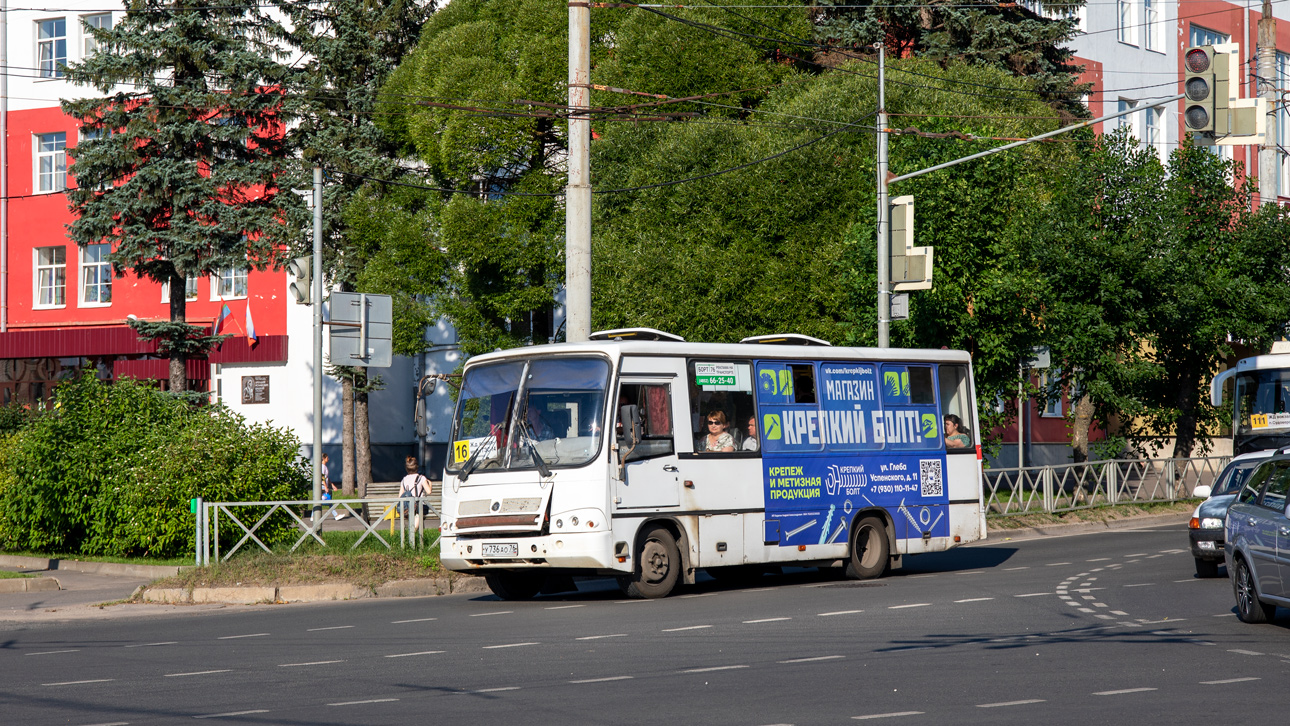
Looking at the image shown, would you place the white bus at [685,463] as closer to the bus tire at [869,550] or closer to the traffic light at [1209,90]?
the bus tire at [869,550]

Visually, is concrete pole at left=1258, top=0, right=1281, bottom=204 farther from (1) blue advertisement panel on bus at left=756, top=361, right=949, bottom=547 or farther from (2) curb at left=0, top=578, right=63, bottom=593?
(2) curb at left=0, top=578, right=63, bottom=593

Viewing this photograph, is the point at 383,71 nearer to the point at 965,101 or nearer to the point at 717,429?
the point at 965,101

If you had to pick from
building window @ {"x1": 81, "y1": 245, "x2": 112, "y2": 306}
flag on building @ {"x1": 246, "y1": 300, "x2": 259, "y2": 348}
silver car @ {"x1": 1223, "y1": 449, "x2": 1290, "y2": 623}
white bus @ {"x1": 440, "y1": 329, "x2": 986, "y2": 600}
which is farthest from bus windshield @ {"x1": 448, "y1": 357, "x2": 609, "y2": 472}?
building window @ {"x1": 81, "y1": 245, "x2": 112, "y2": 306}

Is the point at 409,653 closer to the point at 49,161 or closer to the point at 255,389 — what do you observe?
the point at 255,389

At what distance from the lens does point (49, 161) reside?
163 feet

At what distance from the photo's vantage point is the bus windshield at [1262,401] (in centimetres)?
2869

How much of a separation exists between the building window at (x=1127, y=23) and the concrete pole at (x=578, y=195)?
123ft

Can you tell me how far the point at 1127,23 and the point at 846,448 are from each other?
130 ft

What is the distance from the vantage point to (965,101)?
105 ft

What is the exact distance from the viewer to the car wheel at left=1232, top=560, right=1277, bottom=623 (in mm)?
12242

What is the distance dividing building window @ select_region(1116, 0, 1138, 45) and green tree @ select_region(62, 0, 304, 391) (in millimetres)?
30345

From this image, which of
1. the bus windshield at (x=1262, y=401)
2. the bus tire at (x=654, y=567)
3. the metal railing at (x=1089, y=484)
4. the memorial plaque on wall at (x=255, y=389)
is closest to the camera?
the bus tire at (x=654, y=567)

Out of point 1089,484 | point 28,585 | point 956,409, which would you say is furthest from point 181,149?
point 956,409

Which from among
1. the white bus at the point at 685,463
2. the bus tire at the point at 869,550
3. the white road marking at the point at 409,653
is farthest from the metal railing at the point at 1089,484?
the white road marking at the point at 409,653
